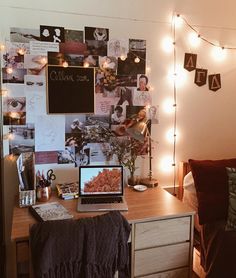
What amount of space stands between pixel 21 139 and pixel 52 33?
2.51 feet

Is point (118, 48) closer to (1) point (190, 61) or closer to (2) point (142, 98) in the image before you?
(2) point (142, 98)

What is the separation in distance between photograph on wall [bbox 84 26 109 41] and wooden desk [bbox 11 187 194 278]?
119 cm

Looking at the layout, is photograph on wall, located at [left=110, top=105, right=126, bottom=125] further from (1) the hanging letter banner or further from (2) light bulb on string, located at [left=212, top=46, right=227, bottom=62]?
(2) light bulb on string, located at [left=212, top=46, right=227, bottom=62]

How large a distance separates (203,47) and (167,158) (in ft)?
3.13

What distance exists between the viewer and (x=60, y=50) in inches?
80.7

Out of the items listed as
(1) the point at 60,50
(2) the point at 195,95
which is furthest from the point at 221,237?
(1) the point at 60,50

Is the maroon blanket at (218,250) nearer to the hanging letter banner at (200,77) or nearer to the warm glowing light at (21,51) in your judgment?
the hanging letter banner at (200,77)

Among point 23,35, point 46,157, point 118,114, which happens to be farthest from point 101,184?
point 23,35

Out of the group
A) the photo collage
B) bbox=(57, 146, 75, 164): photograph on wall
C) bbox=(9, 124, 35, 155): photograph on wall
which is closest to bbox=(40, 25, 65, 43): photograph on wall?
the photo collage

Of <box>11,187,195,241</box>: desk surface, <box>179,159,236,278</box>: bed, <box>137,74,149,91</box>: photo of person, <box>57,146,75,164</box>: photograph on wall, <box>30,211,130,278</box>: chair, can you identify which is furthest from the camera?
<box>137,74,149,91</box>: photo of person

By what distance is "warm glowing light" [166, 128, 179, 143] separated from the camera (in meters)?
2.39

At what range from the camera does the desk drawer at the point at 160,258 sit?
173cm

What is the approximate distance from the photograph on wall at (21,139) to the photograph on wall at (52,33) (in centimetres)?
61

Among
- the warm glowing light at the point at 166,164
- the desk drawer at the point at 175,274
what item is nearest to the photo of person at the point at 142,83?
the warm glowing light at the point at 166,164
